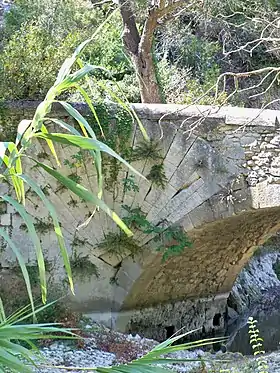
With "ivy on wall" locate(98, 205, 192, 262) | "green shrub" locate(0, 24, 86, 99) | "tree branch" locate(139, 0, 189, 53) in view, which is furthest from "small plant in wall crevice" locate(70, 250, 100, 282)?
"tree branch" locate(139, 0, 189, 53)

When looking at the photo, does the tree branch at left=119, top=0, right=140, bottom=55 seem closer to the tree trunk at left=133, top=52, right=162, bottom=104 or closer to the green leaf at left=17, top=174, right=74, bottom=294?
the tree trunk at left=133, top=52, right=162, bottom=104

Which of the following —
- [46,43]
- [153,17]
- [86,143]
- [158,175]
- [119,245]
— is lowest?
[119,245]

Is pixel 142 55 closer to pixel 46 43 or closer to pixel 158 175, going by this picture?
pixel 46 43

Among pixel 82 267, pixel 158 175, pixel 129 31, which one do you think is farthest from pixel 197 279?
pixel 129 31

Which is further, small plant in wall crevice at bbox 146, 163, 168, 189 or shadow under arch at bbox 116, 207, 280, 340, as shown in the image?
shadow under arch at bbox 116, 207, 280, 340

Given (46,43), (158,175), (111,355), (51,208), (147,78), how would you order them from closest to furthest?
(51,208)
(111,355)
(158,175)
(46,43)
(147,78)

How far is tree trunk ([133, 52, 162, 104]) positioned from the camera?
30.9 feet

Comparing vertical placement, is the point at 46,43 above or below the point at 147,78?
above

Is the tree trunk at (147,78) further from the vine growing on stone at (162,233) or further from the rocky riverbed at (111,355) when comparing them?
the rocky riverbed at (111,355)

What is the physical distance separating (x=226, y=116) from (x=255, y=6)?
561 cm

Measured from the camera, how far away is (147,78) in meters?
9.55

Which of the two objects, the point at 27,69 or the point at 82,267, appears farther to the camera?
the point at 27,69

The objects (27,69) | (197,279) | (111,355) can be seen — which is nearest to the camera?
(111,355)

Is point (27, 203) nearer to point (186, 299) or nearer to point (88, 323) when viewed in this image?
point (88, 323)
